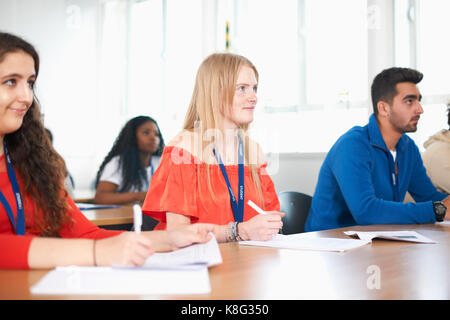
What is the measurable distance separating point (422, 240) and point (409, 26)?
8.56 feet

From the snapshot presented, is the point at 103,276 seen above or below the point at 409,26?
below

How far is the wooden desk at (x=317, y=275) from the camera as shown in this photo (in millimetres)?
844

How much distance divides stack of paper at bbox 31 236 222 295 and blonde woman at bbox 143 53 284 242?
821mm

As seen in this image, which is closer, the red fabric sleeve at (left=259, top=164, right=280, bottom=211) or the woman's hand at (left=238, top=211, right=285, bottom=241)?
the woman's hand at (left=238, top=211, right=285, bottom=241)

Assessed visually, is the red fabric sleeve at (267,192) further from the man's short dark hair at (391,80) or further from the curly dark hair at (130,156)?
the curly dark hair at (130,156)

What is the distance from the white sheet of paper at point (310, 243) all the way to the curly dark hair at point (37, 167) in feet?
1.98

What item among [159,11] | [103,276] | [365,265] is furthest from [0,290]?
[159,11]

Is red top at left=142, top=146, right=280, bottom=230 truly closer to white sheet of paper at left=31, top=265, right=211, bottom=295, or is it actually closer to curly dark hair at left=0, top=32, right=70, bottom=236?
curly dark hair at left=0, top=32, right=70, bottom=236

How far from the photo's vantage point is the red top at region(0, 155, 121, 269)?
0.97 meters

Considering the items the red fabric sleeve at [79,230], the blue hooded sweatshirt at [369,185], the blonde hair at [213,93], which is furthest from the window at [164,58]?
the red fabric sleeve at [79,230]

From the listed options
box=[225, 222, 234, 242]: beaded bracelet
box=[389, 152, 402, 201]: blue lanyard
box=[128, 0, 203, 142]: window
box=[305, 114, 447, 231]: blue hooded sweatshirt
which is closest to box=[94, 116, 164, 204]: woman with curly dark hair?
box=[128, 0, 203, 142]: window
